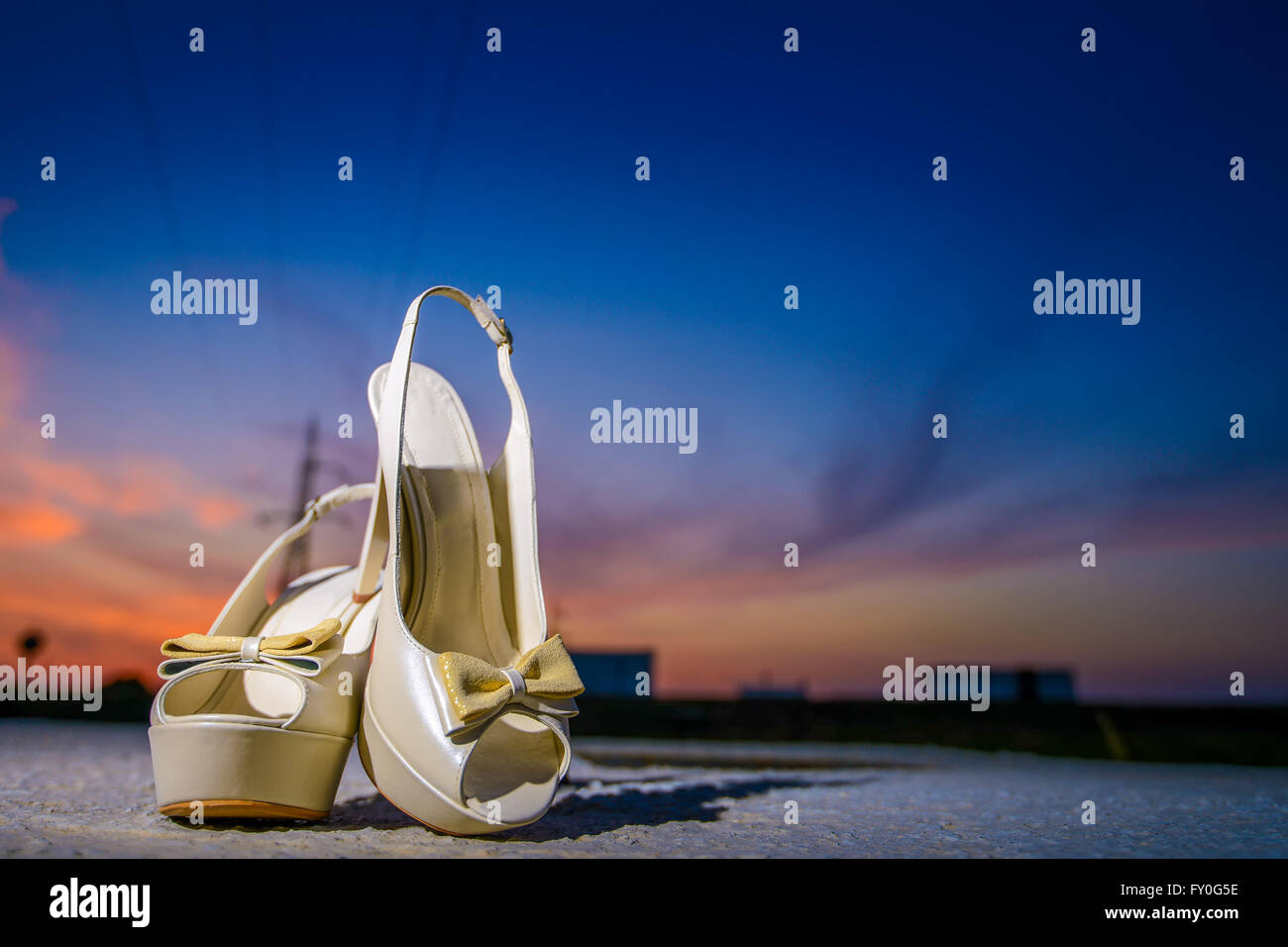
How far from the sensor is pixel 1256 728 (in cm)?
930

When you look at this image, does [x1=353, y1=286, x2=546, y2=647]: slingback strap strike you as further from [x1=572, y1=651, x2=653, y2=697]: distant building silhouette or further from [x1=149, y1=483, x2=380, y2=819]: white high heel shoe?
[x1=572, y1=651, x2=653, y2=697]: distant building silhouette

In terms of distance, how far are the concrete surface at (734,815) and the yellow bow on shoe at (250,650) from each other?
1.85 feet

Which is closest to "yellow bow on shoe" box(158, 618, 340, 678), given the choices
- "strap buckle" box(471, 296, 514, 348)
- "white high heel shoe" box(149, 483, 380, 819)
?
"white high heel shoe" box(149, 483, 380, 819)

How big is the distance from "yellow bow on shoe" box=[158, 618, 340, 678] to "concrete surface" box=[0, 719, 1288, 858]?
563 millimetres

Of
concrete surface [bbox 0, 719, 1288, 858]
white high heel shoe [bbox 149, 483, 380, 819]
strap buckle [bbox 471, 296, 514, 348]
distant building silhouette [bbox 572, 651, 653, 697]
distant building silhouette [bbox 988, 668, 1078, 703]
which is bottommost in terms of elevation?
distant building silhouette [bbox 572, 651, 653, 697]

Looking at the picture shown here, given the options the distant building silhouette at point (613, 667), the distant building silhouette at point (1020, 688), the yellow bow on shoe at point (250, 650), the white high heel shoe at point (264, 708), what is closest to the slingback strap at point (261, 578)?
the white high heel shoe at point (264, 708)

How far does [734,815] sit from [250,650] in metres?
2.11

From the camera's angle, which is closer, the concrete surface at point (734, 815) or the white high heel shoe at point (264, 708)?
the concrete surface at point (734, 815)

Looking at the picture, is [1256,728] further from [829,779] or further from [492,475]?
[492,475]

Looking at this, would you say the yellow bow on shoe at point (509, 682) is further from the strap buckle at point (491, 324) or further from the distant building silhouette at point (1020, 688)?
the distant building silhouette at point (1020, 688)

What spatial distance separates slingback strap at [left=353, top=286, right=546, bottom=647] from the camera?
3.25 meters

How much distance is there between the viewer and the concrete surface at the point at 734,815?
2801 millimetres
